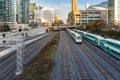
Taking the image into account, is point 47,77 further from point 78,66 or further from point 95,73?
point 78,66

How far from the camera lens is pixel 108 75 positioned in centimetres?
2395

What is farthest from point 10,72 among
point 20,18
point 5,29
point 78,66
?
point 20,18

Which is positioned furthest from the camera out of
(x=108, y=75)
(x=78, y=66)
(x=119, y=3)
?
(x=119, y=3)

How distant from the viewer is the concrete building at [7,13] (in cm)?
14625

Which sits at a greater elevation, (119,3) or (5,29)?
(119,3)

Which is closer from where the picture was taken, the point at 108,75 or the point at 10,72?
the point at 108,75

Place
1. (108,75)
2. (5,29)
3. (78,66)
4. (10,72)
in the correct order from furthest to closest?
(5,29)
(78,66)
(10,72)
(108,75)

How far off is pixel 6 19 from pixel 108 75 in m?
132

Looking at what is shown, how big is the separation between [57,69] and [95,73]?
4.74m

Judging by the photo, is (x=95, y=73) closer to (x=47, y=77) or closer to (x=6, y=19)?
(x=47, y=77)

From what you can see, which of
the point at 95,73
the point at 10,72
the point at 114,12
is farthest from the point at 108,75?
the point at 114,12

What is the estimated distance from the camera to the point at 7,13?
490 ft

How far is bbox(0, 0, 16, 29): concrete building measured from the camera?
14625cm

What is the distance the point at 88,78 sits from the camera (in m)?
23.0
